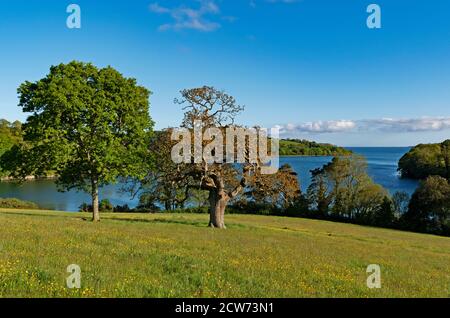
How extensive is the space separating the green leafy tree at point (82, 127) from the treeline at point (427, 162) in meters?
117

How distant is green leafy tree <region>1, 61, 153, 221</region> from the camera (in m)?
28.8

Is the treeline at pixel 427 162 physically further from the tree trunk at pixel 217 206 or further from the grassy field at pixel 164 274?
the grassy field at pixel 164 274

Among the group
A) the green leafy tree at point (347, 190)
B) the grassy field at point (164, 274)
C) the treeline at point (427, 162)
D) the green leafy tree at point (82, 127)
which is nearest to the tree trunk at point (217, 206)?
the green leafy tree at point (82, 127)

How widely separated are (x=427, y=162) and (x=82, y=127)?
13815cm

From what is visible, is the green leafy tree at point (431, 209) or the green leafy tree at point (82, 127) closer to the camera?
the green leafy tree at point (82, 127)

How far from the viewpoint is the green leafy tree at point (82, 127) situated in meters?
28.8

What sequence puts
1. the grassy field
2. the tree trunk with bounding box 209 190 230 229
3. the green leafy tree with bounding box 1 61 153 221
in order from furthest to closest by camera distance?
the tree trunk with bounding box 209 190 230 229, the green leafy tree with bounding box 1 61 153 221, the grassy field

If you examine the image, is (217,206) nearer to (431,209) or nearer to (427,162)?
(431,209)

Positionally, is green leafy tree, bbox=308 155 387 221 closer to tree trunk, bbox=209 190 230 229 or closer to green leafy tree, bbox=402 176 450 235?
green leafy tree, bbox=402 176 450 235

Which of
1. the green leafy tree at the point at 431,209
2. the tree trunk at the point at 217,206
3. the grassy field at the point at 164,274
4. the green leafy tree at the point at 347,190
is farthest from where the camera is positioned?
the green leafy tree at the point at 347,190

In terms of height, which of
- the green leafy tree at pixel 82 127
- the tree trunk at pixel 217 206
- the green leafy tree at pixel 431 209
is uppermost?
the green leafy tree at pixel 82 127

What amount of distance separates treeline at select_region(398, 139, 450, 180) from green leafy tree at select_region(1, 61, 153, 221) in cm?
11665

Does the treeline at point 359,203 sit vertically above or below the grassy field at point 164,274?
below

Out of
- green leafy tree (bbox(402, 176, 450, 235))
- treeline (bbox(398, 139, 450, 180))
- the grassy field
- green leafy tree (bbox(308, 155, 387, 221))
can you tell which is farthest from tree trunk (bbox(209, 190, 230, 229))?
treeline (bbox(398, 139, 450, 180))
